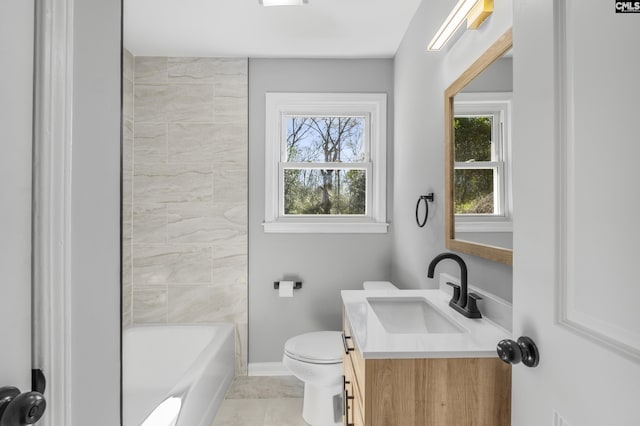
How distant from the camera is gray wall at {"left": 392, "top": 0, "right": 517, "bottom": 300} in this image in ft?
4.29

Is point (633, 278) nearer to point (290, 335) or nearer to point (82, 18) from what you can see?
point (82, 18)

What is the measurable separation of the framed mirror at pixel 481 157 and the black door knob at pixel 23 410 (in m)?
1.18

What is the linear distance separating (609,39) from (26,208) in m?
0.96

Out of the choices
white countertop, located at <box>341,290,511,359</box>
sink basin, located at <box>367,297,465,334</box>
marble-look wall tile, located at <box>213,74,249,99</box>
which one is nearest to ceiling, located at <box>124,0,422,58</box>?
marble-look wall tile, located at <box>213,74,249,99</box>

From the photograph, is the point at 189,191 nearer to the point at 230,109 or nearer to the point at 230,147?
the point at 230,147

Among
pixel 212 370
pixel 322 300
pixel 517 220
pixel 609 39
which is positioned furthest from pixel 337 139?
pixel 609 39

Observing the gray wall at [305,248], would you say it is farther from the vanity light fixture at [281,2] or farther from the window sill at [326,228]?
the vanity light fixture at [281,2]

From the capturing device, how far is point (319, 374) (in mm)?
1948

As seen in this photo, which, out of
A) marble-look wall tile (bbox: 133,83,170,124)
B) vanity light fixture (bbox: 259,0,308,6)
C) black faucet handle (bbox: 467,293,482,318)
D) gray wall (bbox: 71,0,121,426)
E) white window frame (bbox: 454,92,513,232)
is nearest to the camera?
gray wall (bbox: 71,0,121,426)

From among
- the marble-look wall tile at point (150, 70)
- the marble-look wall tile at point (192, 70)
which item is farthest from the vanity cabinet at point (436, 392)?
the marble-look wall tile at point (150, 70)

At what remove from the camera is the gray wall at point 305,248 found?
273cm

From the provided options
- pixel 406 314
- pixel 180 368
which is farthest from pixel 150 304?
pixel 406 314

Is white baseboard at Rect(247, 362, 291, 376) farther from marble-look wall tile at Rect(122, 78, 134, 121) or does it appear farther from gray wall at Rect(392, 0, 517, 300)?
marble-look wall tile at Rect(122, 78, 134, 121)

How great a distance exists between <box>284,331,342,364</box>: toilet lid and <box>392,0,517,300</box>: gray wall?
0.60 meters
